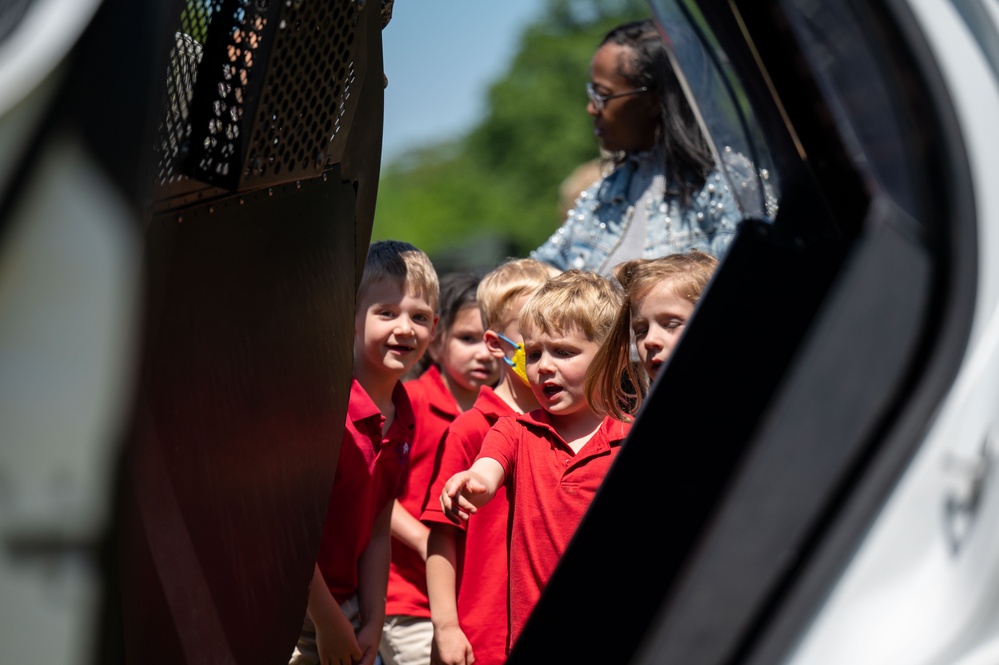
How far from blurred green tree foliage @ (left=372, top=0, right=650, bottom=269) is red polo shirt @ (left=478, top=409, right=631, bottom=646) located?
116 feet

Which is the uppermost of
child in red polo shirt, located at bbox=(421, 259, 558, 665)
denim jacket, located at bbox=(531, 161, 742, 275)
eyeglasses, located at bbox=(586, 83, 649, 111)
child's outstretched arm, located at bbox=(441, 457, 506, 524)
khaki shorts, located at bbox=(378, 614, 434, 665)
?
eyeglasses, located at bbox=(586, 83, 649, 111)

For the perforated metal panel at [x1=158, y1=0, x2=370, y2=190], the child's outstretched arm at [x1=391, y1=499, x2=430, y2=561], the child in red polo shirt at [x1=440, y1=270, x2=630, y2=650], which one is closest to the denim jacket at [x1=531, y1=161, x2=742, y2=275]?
the child in red polo shirt at [x1=440, y1=270, x2=630, y2=650]

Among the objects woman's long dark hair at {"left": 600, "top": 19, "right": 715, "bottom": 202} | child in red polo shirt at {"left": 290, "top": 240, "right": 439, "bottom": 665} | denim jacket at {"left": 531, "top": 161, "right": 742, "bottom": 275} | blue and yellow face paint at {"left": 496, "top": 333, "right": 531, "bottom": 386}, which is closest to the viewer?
child in red polo shirt at {"left": 290, "top": 240, "right": 439, "bottom": 665}

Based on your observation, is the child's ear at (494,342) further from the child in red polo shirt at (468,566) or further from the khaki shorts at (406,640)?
the khaki shorts at (406,640)

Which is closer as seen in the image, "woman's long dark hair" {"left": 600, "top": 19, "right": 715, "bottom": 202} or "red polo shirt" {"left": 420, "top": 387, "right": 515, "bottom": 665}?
"red polo shirt" {"left": 420, "top": 387, "right": 515, "bottom": 665}

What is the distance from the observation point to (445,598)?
2.96 meters

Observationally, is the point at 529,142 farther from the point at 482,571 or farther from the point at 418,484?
the point at 482,571

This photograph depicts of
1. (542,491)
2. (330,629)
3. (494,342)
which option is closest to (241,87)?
(542,491)

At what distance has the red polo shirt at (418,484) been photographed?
139 inches

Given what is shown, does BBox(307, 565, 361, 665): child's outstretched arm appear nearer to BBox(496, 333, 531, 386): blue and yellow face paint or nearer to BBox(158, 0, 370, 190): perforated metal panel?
BBox(496, 333, 531, 386): blue and yellow face paint

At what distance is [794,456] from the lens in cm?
125

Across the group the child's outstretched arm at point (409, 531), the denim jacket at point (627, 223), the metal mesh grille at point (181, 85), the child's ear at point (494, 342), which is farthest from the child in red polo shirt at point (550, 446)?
the metal mesh grille at point (181, 85)

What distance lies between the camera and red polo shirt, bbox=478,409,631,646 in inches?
105

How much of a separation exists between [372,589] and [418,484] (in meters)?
0.73
